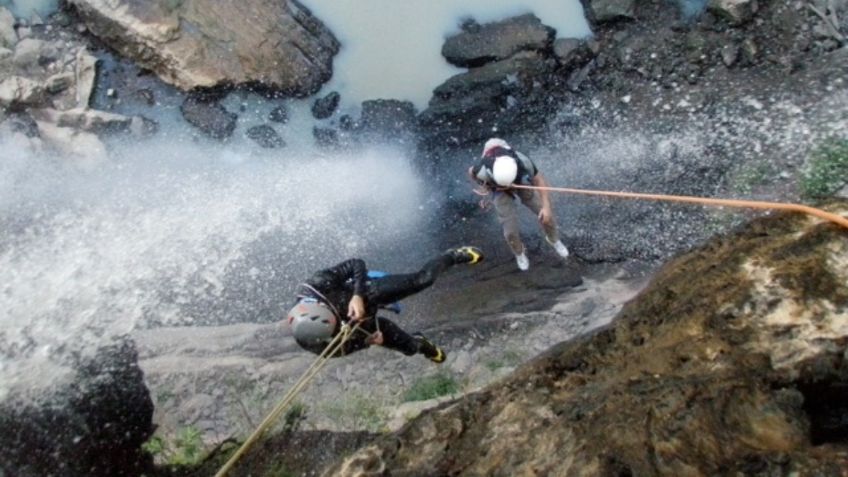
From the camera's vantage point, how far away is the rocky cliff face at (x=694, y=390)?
231 cm

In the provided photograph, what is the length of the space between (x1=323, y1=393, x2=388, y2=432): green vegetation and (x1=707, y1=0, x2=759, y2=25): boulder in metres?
6.28

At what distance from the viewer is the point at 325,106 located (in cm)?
845

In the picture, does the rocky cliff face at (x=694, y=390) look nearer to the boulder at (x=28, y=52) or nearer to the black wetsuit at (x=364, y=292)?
the black wetsuit at (x=364, y=292)

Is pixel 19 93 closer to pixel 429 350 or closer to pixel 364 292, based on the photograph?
pixel 364 292

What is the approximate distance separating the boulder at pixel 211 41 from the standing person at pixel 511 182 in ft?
12.4

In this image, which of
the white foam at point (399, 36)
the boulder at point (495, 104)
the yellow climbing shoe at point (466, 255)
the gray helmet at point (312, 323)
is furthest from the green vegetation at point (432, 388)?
the white foam at point (399, 36)

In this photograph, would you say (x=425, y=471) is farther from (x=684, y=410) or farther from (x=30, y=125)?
(x=30, y=125)

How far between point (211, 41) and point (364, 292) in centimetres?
526

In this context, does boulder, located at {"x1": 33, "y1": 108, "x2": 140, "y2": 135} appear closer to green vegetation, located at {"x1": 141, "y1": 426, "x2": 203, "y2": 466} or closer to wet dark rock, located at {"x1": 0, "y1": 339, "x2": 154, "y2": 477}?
wet dark rock, located at {"x1": 0, "y1": 339, "x2": 154, "y2": 477}

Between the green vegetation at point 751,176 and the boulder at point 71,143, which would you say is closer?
the green vegetation at point 751,176

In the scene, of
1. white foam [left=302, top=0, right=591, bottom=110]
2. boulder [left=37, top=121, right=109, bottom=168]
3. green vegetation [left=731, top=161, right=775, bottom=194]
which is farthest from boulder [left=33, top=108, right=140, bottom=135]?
green vegetation [left=731, top=161, right=775, bottom=194]

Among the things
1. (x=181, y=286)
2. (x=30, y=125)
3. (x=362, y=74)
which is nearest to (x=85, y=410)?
(x=181, y=286)

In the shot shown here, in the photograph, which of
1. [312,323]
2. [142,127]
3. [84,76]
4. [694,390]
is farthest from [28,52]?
[694,390]

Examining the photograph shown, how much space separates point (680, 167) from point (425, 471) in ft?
17.8
